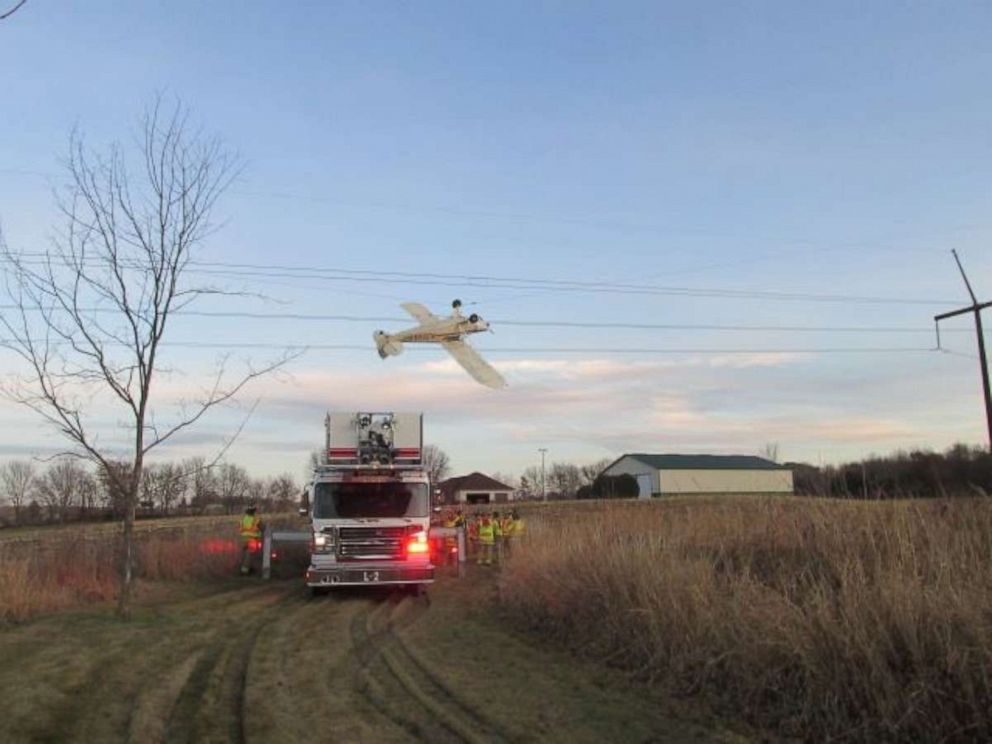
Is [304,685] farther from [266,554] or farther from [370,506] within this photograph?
[266,554]

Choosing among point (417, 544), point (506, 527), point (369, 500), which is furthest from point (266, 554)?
point (506, 527)

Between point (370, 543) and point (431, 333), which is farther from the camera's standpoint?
point (431, 333)

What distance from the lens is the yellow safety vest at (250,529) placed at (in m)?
21.2

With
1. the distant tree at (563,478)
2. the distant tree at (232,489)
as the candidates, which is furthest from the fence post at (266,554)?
the distant tree at (563,478)

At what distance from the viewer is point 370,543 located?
55.8 ft

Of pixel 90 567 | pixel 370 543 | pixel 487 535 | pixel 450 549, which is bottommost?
pixel 450 549

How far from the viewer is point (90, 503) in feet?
296

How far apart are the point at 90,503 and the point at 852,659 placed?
95.8 meters

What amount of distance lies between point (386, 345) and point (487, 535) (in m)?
6.28

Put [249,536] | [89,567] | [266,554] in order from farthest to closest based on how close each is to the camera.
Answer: [249,536] < [266,554] < [89,567]

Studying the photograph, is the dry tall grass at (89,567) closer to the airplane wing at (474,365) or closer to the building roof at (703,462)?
the airplane wing at (474,365)

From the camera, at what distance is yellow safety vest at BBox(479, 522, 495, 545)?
23219 millimetres

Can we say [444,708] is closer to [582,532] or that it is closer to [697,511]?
[582,532]

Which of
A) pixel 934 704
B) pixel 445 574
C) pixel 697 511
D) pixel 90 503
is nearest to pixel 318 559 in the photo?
pixel 445 574
